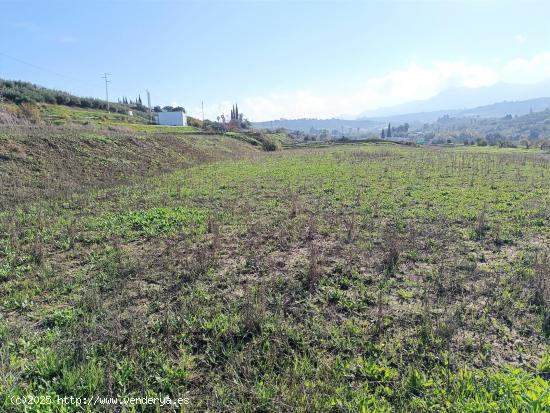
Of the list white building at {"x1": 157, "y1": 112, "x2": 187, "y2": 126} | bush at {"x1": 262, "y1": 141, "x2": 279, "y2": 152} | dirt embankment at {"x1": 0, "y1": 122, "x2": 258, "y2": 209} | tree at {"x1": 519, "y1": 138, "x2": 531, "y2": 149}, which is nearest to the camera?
dirt embankment at {"x1": 0, "y1": 122, "x2": 258, "y2": 209}

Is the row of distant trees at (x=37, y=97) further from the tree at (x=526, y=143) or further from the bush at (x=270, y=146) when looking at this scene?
the tree at (x=526, y=143)

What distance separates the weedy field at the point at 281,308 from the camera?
142 inches

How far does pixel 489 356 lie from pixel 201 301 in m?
4.37

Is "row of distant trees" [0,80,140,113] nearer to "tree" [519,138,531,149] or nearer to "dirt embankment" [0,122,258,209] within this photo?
"dirt embankment" [0,122,258,209]

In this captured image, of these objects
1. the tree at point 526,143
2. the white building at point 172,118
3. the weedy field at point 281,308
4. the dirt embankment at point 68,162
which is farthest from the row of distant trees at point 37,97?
the tree at point 526,143

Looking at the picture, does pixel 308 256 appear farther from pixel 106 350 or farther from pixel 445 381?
pixel 106 350

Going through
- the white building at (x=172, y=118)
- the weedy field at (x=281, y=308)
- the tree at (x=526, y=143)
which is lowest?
the weedy field at (x=281, y=308)

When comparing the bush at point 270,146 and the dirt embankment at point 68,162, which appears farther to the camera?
the bush at point 270,146

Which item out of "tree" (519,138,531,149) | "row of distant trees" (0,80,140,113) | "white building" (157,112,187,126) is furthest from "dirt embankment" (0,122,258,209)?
"tree" (519,138,531,149)

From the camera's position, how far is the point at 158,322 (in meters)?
4.75

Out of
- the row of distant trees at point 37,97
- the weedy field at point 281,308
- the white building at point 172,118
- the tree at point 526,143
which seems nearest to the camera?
the weedy field at point 281,308

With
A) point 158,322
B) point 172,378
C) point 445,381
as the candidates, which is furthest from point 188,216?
point 445,381

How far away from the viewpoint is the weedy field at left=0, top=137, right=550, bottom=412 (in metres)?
3.61

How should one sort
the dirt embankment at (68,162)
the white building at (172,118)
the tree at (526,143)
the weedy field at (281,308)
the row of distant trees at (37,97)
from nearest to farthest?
the weedy field at (281,308)
the dirt embankment at (68,162)
the row of distant trees at (37,97)
the tree at (526,143)
the white building at (172,118)
